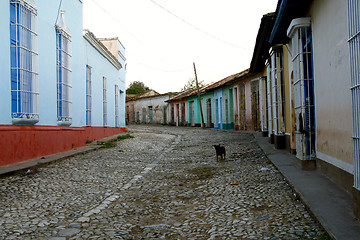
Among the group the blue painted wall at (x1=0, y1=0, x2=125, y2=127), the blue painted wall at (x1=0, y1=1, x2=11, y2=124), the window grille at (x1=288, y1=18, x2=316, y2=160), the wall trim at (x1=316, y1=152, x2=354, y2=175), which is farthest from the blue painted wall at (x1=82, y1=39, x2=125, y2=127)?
the wall trim at (x1=316, y1=152, x2=354, y2=175)

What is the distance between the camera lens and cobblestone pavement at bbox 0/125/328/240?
323 centimetres

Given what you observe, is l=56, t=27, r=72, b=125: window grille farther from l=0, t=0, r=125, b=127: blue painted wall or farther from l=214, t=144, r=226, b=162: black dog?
l=214, t=144, r=226, b=162: black dog

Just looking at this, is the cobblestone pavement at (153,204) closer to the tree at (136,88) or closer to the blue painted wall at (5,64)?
the blue painted wall at (5,64)

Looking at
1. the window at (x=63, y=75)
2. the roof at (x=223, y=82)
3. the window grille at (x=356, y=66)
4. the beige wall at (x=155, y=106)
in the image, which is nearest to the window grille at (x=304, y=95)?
the window grille at (x=356, y=66)

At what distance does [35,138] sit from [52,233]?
4738 mm

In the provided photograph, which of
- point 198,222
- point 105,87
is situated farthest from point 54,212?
point 105,87

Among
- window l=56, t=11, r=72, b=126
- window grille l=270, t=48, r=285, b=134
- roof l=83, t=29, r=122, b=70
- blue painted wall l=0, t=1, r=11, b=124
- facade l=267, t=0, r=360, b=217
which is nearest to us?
facade l=267, t=0, r=360, b=217

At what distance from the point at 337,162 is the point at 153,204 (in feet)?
8.14

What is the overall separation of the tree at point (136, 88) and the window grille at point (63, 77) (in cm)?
5994

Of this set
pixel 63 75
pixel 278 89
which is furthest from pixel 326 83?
pixel 63 75

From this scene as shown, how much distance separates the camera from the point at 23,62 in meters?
6.94

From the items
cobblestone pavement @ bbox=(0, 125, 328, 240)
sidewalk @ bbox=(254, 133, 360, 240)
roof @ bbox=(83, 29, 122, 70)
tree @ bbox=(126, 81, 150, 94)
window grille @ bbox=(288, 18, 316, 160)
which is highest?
tree @ bbox=(126, 81, 150, 94)

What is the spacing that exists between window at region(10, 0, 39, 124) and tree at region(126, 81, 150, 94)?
62307 millimetres

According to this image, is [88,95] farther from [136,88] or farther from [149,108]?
[136,88]
